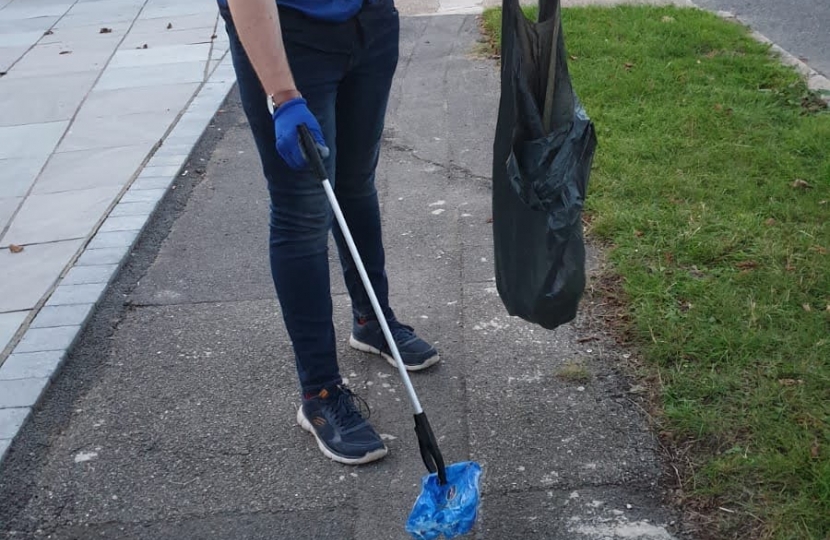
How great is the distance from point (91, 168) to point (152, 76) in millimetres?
2049

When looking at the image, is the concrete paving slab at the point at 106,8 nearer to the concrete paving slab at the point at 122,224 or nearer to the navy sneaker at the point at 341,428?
the concrete paving slab at the point at 122,224

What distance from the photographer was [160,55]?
27.2 feet

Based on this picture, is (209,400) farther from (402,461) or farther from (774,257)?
(774,257)

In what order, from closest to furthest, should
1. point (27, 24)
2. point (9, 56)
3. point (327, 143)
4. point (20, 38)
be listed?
point (327, 143) → point (9, 56) → point (20, 38) → point (27, 24)

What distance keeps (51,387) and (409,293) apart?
1.42m

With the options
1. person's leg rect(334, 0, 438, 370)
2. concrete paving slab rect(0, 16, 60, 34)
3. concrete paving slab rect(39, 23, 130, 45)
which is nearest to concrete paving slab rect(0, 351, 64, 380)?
person's leg rect(334, 0, 438, 370)

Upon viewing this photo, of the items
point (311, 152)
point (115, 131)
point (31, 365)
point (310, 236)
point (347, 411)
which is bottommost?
point (115, 131)

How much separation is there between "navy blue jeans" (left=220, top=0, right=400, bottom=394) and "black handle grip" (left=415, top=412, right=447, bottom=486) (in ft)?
1.94

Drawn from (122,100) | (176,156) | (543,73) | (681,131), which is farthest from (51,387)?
(122,100)

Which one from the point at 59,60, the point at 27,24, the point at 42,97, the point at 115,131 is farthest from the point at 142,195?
the point at 27,24

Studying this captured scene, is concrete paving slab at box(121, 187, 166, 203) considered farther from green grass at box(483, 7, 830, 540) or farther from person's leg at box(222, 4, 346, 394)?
person's leg at box(222, 4, 346, 394)

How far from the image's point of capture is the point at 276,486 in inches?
117

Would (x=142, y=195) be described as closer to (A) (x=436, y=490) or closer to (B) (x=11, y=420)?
(B) (x=11, y=420)

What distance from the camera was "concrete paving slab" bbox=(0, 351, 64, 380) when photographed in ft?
12.0
